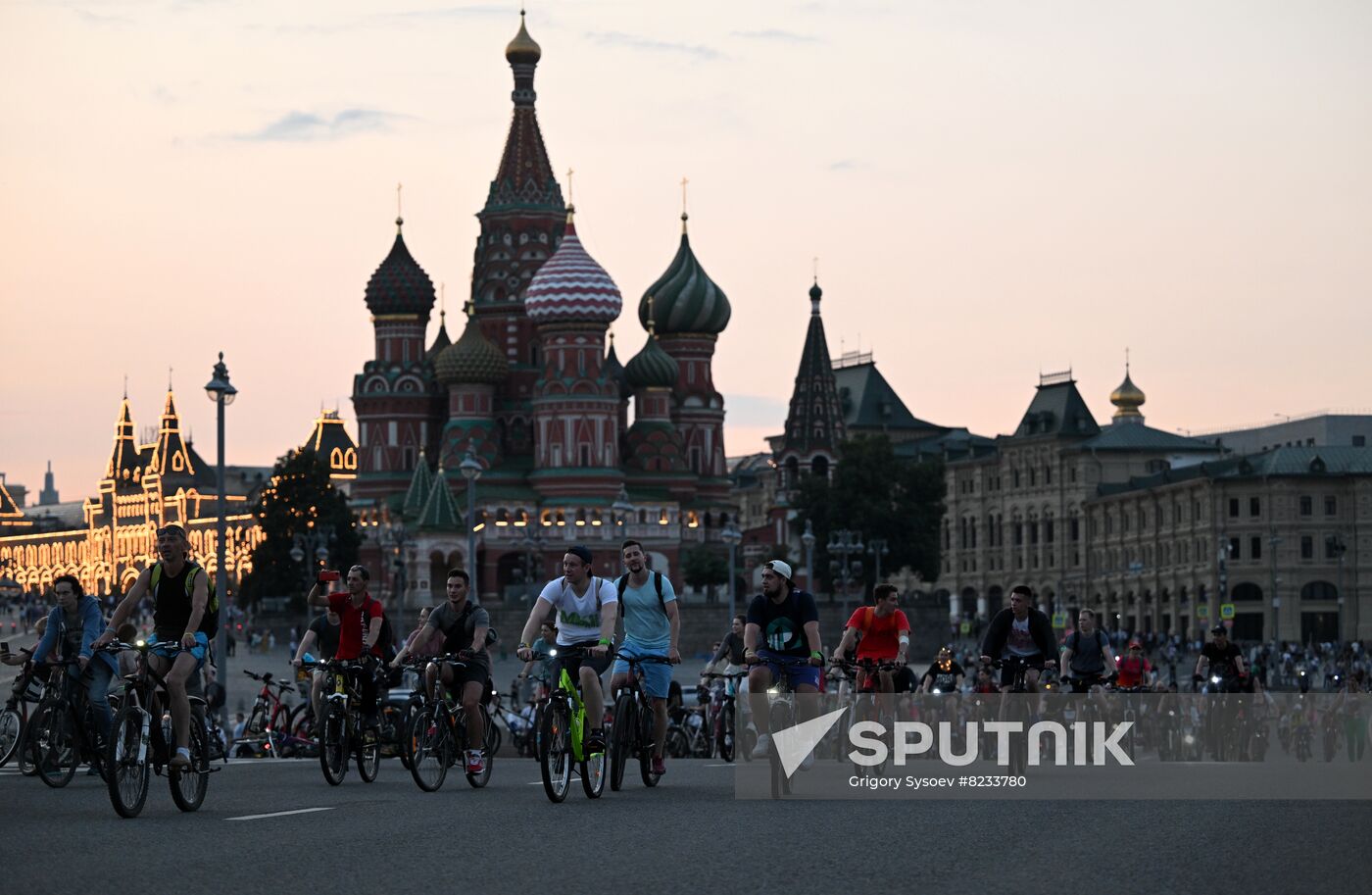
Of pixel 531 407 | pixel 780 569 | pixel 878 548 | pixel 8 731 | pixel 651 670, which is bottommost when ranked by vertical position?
pixel 8 731

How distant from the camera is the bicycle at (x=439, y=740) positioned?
61.5ft

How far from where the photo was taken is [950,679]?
91.6ft

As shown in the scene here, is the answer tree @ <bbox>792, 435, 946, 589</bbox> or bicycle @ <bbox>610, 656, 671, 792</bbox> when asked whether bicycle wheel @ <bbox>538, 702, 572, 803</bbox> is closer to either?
bicycle @ <bbox>610, 656, 671, 792</bbox>

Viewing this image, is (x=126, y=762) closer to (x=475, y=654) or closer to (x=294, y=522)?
(x=475, y=654)

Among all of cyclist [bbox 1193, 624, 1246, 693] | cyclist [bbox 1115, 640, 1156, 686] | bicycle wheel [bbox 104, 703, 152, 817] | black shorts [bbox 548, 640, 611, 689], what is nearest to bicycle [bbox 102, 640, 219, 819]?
bicycle wheel [bbox 104, 703, 152, 817]

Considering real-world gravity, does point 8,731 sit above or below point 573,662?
below

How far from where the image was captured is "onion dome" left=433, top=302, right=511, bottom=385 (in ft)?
384

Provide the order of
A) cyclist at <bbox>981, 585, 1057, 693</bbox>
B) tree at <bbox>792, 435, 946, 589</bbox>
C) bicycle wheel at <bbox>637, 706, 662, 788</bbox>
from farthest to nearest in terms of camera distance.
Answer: tree at <bbox>792, 435, 946, 589</bbox>, cyclist at <bbox>981, 585, 1057, 693</bbox>, bicycle wheel at <bbox>637, 706, 662, 788</bbox>

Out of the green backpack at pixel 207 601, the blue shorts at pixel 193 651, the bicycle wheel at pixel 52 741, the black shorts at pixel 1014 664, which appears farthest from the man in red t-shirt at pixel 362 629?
the black shorts at pixel 1014 664

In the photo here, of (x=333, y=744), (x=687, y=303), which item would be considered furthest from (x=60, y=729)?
(x=687, y=303)

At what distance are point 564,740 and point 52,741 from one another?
4.51m

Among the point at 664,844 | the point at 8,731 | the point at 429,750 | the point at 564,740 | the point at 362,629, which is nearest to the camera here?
the point at 664,844

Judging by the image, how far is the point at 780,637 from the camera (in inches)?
707

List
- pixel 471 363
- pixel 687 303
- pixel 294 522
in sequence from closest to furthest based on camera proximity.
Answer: pixel 294 522
pixel 471 363
pixel 687 303
